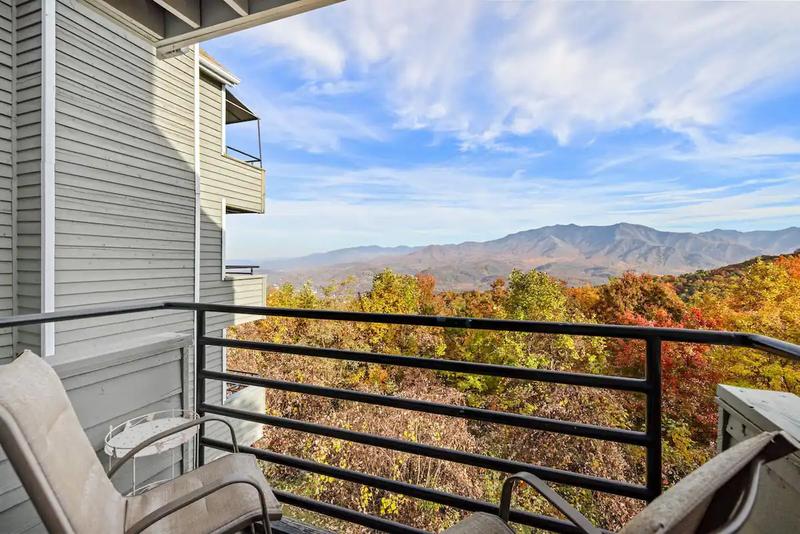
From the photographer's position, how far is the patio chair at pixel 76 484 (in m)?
0.86

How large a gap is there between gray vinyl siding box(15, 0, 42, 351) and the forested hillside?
6.48 meters

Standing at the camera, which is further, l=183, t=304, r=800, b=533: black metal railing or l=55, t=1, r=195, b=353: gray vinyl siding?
l=55, t=1, r=195, b=353: gray vinyl siding

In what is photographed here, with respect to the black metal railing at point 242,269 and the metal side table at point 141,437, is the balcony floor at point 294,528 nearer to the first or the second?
the metal side table at point 141,437

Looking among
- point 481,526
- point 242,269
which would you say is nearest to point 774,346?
point 481,526

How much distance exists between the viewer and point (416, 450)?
154 centimetres

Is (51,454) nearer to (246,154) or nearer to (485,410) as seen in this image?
(485,410)

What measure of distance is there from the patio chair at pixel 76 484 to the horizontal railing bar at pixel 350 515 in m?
0.33

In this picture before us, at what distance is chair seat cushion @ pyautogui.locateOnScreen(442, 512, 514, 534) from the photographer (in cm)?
110

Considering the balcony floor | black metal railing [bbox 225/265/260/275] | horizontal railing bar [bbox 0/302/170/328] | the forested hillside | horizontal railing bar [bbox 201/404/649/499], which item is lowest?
the forested hillside

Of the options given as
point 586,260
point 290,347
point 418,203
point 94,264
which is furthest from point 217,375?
point 418,203

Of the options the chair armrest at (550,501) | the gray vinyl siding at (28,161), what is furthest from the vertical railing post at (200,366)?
the gray vinyl siding at (28,161)

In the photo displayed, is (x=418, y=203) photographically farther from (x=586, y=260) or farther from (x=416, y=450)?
(x=416, y=450)

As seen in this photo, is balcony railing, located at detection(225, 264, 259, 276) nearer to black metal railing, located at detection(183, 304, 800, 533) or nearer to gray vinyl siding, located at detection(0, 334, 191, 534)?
gray vinyl siding, located at detection(0, 334, 191, 534)

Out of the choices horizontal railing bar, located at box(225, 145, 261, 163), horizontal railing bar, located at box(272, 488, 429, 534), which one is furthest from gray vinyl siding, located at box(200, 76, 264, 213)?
horizontal railing bar, located at box(272, 488, 429, 534)
